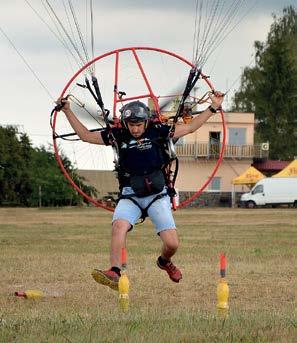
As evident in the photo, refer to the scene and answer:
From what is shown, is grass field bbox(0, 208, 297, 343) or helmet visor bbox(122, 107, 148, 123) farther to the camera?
helmet visor bbox(122, 107, 148, 123)

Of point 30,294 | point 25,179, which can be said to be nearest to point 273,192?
point 25,179

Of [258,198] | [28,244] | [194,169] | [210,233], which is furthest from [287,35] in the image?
[28,244]

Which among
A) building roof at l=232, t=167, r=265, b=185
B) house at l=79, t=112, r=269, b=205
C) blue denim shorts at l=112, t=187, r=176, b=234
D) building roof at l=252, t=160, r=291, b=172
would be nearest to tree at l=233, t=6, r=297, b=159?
building roof at l=252, t=160, r=291, b=172

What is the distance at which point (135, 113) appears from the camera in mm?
12617

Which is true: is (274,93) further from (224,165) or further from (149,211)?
(149,211)

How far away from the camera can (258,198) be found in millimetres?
75812

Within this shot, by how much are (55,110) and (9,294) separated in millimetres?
3398

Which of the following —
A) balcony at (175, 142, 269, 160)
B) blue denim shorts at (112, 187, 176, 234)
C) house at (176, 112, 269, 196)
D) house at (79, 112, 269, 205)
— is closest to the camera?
blue denim shorts at (112, 187, 176, 234)

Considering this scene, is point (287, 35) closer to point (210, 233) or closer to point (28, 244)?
point (210, 233)

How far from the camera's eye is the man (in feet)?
41.7

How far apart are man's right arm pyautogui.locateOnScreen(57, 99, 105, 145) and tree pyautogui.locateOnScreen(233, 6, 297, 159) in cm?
8614

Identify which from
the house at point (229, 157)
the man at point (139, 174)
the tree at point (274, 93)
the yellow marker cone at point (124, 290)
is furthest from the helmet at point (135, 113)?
the tree at point (274, 93)

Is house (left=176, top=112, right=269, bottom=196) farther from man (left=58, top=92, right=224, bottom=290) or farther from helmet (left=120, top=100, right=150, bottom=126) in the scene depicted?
helmet (left=120, top=100, right=150, bottom=126)

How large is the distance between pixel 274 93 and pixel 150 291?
8483cm
